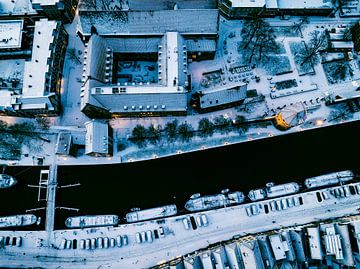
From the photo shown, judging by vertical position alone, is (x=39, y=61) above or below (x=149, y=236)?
above

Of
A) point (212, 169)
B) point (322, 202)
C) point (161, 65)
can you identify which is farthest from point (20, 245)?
point (322, 202)

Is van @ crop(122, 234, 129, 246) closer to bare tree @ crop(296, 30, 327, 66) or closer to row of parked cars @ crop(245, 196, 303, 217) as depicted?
row of parked cars @ crop(245, 196, 303, 217)

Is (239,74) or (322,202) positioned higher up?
(239,74)

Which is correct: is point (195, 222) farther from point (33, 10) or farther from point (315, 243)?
point (33, 10)

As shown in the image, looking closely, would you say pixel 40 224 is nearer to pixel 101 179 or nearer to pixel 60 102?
pixel 101 179

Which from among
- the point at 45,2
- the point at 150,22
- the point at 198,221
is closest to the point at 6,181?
the point at 45,2

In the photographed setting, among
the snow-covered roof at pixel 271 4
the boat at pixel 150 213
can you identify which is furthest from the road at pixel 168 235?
the snow-covered roof at pixel 271 4

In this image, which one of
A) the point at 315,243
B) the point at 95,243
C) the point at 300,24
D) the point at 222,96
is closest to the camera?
the point at 315,243
